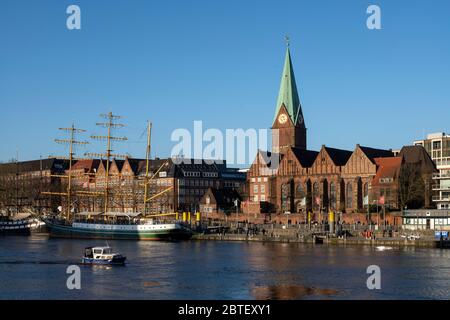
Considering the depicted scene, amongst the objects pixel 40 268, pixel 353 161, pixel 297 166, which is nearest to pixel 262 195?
pixel 297 166

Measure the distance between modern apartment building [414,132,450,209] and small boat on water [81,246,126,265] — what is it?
62.8m

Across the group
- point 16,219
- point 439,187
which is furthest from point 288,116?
point 16,219

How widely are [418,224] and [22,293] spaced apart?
75.1 m

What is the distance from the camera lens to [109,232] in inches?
5098

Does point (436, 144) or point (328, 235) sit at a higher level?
point (436, 144)

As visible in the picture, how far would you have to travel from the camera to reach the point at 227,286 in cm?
5441

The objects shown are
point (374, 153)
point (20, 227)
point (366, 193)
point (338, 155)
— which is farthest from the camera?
point (20, 227)

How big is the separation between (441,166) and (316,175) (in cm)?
2462

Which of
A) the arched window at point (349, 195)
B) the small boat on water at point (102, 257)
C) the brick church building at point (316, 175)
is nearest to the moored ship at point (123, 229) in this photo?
the brick church building at point (316, 175)

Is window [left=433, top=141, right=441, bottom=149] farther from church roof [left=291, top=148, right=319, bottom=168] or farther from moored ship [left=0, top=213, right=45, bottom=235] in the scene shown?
moored ship [left=0, top=213, right=45, bottom=235]

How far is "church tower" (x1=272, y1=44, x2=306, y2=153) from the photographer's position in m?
171

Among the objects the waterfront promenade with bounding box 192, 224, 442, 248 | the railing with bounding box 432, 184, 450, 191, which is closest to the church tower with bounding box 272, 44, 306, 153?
the waterfront promenade with bounding box 192, 224, 442, 248

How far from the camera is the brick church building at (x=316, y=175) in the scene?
133375 mm

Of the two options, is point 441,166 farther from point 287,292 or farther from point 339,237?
point 287,292
